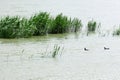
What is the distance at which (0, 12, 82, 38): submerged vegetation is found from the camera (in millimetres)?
17266

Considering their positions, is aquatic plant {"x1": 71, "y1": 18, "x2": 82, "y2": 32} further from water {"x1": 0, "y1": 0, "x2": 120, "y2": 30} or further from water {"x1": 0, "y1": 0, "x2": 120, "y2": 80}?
water {"x1": 0, "y1": 0, "x2": 120, "y2": 30}

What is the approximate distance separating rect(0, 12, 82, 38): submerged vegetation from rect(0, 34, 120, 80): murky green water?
40cm

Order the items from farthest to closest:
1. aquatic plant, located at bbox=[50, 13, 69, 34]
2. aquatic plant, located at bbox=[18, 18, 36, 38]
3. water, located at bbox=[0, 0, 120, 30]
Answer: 1. water, located at bbox=[0, 0, 120, 30]
2. aquatic plant, located at bbox=[50, 13, 69, 34]
3. aquatic plant, located at bbox=[18, 18, 36, 38]

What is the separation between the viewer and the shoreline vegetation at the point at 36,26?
17297 millimetres

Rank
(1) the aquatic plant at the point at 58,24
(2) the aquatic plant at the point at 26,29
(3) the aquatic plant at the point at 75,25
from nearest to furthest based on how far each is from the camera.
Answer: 1. (2) the aquatic plant at the point at 26,29
2. (1) the aquatic plant at the point at 58,24
3. (3) the aquatic plant at the point at 75,25

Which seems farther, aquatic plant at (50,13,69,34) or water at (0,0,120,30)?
water at (0,0,120,30)

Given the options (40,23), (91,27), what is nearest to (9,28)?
(40,23)

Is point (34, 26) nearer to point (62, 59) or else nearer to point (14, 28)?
point (14, 28)

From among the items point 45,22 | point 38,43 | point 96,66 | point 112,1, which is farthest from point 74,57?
point 112,1

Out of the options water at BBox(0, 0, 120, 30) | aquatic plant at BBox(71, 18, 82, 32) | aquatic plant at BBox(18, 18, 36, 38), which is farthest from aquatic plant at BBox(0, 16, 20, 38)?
water at BBox(0, 0, 120, 30)

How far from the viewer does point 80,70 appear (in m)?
12.8

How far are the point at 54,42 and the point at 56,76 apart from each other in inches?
239

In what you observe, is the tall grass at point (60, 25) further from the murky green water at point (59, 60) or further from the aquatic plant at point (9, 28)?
the aquatic plant at point (9, 28)

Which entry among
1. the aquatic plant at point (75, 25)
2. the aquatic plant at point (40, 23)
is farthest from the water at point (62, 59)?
the aquatic plant at point (75, 25)
